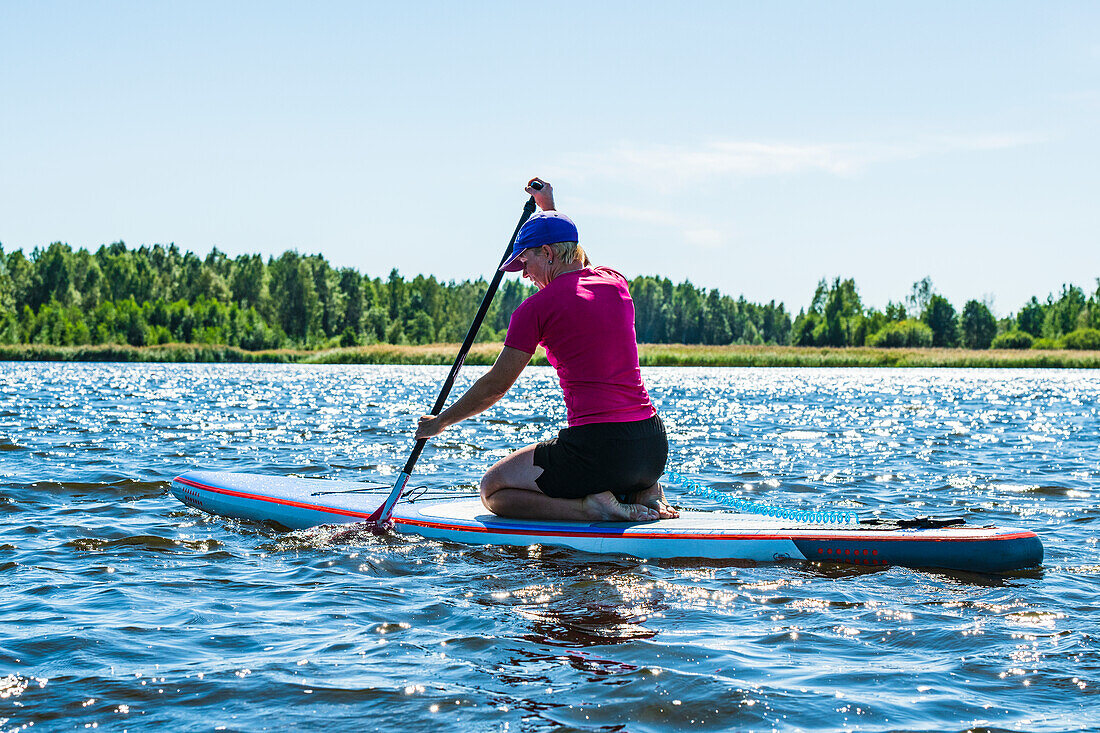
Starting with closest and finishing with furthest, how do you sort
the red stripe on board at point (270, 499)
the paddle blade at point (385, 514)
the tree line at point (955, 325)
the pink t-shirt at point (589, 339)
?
1. the pink t-shirt at point (589, 339)
2. the paddle blade at point (385, 514)
3. the red stripe on board at point (270, 499)
4. the tree line at point (955, 325)

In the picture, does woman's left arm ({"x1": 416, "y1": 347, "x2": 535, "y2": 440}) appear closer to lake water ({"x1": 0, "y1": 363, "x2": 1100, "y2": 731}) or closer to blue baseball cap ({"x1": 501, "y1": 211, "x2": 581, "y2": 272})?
blue baseball cap ({"x1": 501, "y1": 211, "x2": 581, "y2": 272})

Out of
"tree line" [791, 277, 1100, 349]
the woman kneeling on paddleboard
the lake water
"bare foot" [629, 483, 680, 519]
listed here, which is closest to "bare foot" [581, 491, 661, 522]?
the woman kneeling on paddleboard

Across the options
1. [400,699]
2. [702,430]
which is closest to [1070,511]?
[400,699]

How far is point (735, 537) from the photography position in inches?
225

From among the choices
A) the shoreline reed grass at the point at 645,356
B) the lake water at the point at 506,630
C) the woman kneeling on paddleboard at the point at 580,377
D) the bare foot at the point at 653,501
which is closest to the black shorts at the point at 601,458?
the woman kneeling on paddleboard at the point at 580,377

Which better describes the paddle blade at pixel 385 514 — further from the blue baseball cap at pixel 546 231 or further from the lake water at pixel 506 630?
the blue baseball cap at pixel 546 231

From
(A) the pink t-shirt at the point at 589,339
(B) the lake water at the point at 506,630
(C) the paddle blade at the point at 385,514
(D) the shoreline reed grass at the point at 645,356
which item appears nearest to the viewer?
(B) the lake water at the point at 506,630

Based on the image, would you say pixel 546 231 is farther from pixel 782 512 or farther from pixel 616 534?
pixel 782 512

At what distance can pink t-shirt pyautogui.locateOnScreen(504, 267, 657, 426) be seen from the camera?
5.44 meters

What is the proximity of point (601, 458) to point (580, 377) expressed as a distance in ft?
1.60

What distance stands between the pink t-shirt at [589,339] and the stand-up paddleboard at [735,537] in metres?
0.71

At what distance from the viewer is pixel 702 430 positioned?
58.6 feet

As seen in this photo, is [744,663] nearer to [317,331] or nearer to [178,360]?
[178,360]

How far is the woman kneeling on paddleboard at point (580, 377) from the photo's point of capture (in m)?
5.46
